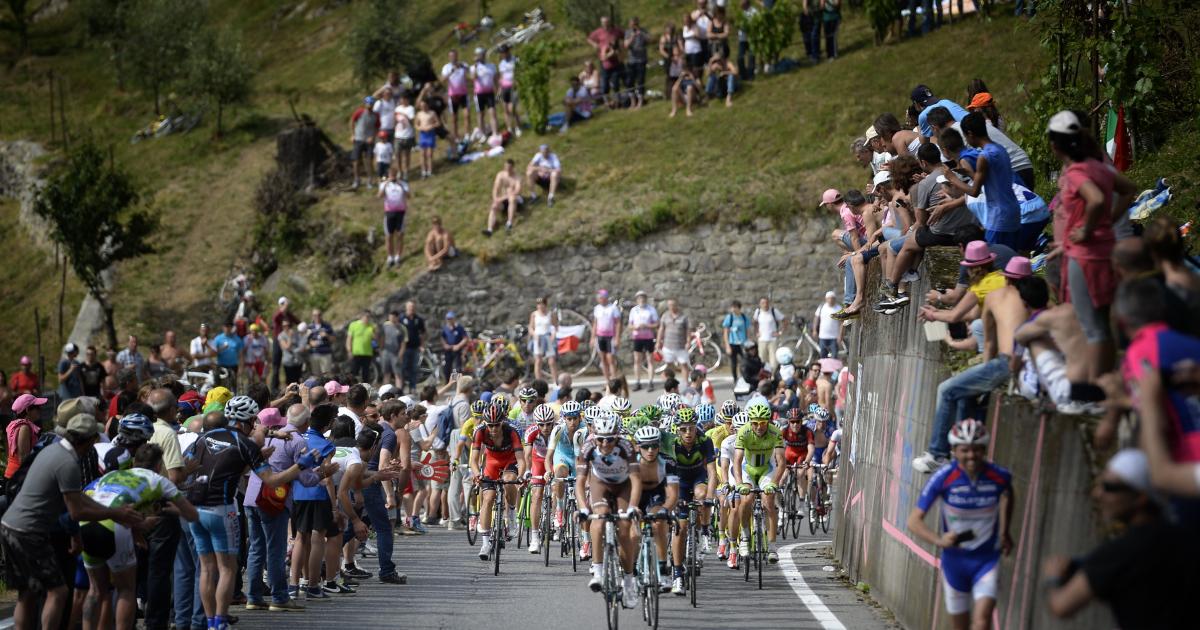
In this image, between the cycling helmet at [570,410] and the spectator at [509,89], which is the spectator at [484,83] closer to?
the spectator at [509,89]

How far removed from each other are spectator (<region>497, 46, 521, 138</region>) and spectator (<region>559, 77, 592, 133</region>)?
1.34 m

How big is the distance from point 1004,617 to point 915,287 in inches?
170

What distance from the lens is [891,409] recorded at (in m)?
14.2

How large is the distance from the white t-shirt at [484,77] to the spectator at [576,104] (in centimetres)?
300

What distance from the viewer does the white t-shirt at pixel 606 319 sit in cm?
2964

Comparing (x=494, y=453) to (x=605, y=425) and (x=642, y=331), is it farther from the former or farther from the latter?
(x=642, y=331)

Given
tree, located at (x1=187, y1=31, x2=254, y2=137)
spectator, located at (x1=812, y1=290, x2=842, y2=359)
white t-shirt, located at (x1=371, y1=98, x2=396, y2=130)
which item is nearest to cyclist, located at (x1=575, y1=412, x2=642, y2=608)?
spectator, located at (x1=812, y1=290, x2=842, y2=359)

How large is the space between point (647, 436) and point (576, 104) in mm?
27807

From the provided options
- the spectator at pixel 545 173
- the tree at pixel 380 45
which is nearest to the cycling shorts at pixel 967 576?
the spectator at pixel 545 173

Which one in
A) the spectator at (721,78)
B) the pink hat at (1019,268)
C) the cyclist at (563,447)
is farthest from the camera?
the spectator at (721,78)

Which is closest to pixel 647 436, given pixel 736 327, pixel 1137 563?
pixel 1137 563

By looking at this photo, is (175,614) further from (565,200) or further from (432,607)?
(565,200)

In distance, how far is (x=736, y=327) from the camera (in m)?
29.2

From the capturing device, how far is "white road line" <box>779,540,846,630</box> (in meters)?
12.4
